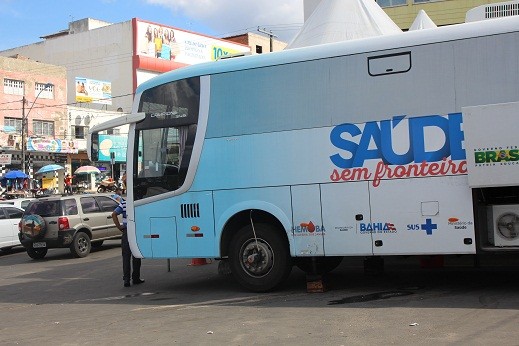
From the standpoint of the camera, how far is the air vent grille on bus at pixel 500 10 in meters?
13.2

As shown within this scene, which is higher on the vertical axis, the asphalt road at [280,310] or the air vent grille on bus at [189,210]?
the air vent grille on bus at [189,210]

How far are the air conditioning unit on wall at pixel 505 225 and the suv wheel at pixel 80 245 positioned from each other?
12459 millimetres

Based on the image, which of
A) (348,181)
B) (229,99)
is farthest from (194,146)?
(348,181)

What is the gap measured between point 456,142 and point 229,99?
351 cm

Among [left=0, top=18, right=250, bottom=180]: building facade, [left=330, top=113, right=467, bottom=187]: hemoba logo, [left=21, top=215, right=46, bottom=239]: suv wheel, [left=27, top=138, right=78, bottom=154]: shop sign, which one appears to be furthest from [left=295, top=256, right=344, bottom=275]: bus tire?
[left=0, top=18, right=250, bottom=180]: building facade

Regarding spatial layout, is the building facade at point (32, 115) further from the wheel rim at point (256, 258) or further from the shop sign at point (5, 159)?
the wheel rim at point (256, 258)

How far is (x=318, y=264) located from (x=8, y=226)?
12.7m

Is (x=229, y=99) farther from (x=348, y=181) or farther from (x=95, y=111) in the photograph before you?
(x=95, y=111)

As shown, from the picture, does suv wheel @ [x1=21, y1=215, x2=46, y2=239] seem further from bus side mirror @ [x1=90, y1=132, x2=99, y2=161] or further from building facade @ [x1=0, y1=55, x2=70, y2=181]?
building facade @ [x1=0, y1=55, x2=70, y2=181]

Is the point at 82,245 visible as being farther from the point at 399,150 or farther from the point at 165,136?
the point at 399,150

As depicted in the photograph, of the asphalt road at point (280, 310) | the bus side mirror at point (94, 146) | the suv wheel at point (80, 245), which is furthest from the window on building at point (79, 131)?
the bus side mirror at point (94, 146)

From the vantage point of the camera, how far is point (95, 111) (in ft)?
170

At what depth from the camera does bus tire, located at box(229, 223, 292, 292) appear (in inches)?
352

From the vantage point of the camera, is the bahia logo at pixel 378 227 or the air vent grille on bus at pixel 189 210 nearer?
the bahia logo at pixel 378 227
